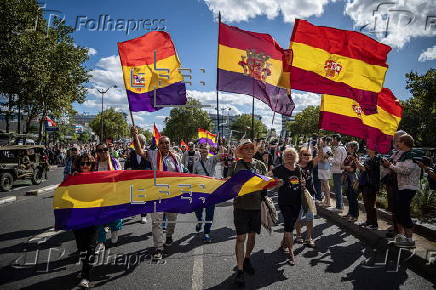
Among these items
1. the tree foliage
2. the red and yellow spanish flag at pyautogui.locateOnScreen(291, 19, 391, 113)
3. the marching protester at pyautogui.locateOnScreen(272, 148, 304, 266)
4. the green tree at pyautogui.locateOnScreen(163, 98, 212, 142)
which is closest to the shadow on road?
the marching protester at pyautogui.locateOnScreen(272, 148, 304, 266)

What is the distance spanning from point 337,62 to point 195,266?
14.3 feet

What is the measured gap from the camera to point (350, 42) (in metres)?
5.24

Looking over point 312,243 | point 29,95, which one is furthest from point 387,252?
point 29,95

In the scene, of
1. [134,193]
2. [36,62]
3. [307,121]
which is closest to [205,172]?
[134,193]

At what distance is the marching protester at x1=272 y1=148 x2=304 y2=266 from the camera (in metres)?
4.46

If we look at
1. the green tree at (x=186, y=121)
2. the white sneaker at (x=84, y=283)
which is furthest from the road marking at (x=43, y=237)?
the green tree at (x=186, y=121)

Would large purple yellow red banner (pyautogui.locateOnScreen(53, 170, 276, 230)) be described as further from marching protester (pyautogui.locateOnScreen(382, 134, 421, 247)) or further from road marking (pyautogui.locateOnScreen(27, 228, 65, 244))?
marching protester (pyautogui.locateOnScreen(382, 134, 421, 247))

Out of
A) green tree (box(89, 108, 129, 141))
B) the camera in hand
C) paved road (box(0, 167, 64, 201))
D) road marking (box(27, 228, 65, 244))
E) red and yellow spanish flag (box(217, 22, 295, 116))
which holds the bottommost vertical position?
paved road (box(0, 167, 64, 201))

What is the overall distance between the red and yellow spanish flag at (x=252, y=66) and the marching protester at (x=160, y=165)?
1.43 meters

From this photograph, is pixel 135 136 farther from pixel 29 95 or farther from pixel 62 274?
pixel 29 95

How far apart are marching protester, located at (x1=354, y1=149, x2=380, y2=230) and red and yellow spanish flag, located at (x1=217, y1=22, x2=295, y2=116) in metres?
2.02

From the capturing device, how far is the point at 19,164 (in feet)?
41.7

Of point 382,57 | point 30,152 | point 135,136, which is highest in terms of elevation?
point 382,57

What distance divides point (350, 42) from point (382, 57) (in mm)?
638
